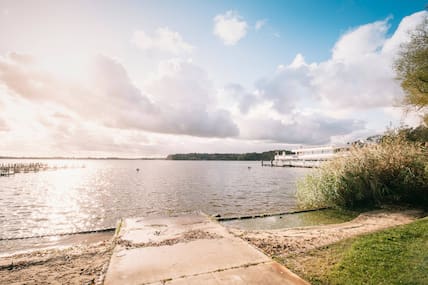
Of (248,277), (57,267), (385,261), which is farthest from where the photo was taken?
(57,267)

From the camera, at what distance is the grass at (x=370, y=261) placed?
454 cm

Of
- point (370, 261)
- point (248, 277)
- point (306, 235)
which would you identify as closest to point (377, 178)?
point (306, 235)

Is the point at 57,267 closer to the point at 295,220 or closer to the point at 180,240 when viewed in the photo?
the point at 180,240

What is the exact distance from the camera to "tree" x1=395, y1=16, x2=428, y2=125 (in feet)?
50.2

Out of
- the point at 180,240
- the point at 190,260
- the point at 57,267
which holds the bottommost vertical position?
the point at 57,267

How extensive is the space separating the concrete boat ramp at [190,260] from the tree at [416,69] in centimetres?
1665

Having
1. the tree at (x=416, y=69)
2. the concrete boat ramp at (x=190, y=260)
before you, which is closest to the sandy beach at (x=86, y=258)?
the concrete boat ramp at (x=190, y=260)

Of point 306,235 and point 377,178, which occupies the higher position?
point 377,178

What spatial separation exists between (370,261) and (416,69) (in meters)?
16.2

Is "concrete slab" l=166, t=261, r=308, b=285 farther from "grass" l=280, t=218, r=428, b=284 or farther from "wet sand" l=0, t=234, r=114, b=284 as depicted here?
"wet sand" l=0, t=234, r=114, b=284

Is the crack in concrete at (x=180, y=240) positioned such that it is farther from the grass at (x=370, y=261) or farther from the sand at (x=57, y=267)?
the grass at (x=370, y=261)

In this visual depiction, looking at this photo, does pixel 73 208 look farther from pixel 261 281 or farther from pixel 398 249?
pixel 398 249

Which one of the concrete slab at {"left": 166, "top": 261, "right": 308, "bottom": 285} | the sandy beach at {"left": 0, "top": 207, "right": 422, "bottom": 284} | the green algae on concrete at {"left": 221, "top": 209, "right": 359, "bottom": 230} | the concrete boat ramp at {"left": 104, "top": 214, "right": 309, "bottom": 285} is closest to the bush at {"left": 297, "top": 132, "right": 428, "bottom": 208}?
the green algae on concrete at {"left": 221, "top": 209, "right": 359, "bottom": 230}

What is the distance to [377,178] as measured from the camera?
45.7ft
